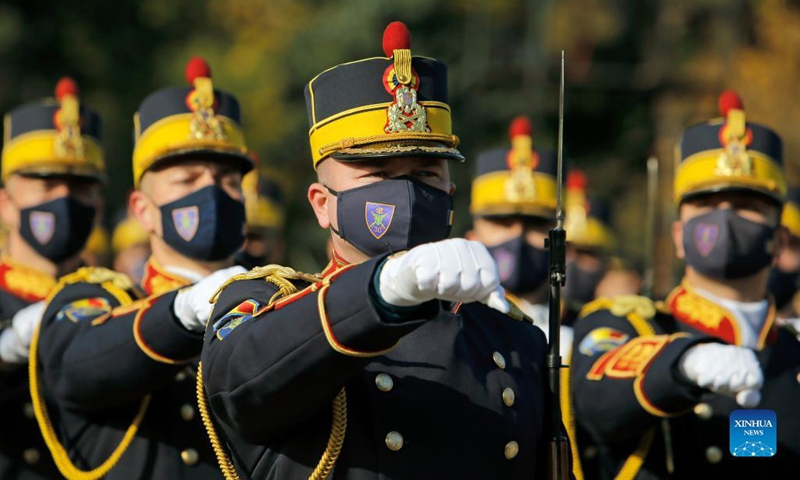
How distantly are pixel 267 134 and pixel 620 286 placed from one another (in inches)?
642

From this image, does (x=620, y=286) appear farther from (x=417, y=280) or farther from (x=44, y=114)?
(x=417, y=280)

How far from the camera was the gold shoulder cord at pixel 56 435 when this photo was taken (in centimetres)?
652

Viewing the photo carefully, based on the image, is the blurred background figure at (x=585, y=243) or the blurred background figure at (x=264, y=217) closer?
the blurred background figure at (x=264, y=217)

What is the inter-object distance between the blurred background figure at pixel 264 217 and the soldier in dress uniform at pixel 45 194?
2415 millimetres

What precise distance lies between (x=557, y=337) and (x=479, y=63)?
24207mm

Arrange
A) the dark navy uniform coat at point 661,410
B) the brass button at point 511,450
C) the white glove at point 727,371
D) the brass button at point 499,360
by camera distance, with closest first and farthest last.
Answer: the brass button at point 511,450
the brass button at point 499,360
the white glove at point 727,371
the dark navy uniform coat at point 661,410

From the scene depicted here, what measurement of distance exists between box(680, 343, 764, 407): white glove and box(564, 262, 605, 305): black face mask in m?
6.14

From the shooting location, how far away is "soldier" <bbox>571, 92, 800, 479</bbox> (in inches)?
246

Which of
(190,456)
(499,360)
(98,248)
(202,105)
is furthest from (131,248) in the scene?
(499,360)

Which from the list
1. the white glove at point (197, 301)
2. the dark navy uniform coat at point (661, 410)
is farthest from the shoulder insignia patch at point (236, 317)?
the dark navy uniform coat at point (661, 410)

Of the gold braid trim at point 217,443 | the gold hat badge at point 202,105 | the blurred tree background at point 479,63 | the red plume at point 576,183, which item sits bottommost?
the gold braid trim at point 217,443

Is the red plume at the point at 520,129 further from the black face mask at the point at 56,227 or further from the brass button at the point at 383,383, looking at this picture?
the brass button at the point at 383,383

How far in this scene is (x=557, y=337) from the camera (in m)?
4.66

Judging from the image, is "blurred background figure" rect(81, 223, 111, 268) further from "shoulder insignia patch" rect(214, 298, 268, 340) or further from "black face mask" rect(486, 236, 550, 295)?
"shoulder insignia patch" rect(214, 298, 268, 340)
